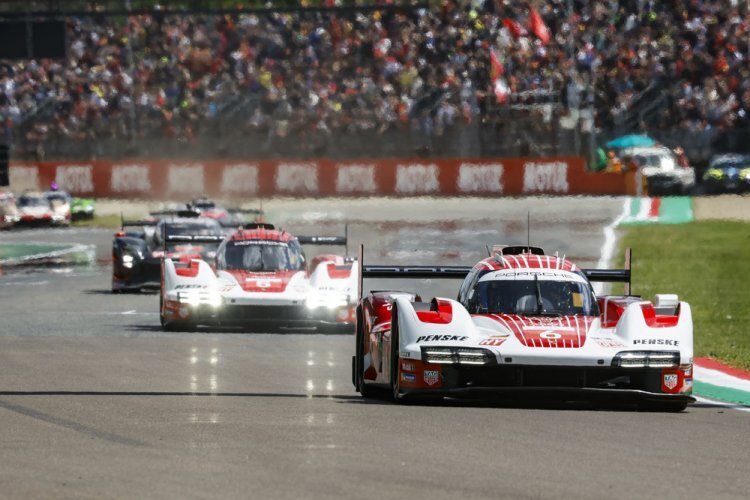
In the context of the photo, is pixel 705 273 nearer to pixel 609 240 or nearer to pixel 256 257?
pixel 609 240

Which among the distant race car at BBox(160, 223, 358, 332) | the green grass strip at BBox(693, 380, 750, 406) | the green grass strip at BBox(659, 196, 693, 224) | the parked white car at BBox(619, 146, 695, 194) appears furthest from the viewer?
the parked white car at BBox(619, 146, 695, 194)

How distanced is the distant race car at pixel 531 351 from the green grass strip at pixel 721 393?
830mm

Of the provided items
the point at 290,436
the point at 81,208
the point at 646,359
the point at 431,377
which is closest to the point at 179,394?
the point at 431,377

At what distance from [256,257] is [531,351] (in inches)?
370

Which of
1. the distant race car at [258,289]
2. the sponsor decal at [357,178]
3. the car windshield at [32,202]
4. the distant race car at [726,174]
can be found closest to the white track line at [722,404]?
the distant race car at [258,289]

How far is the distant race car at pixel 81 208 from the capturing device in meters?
46.8

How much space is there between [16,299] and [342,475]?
17.4 meters

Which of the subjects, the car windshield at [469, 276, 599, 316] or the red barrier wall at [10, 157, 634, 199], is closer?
the car windshield at [469, 276, 599, 316]

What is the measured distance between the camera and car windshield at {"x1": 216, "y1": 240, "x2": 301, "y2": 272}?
63.5ft

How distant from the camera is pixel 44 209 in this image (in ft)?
151

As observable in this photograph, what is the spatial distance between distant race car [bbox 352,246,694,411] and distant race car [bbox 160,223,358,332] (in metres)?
7.01

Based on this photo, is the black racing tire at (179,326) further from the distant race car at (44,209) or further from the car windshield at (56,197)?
the car windshield at (56,197)

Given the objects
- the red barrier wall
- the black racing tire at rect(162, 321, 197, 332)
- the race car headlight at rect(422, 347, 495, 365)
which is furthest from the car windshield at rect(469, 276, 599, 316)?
the red barrier wall

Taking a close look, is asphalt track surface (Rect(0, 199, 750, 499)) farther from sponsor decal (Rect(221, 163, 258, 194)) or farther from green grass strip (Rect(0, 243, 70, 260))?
sponsor decal (Rect(221, 163, 258, 194))
